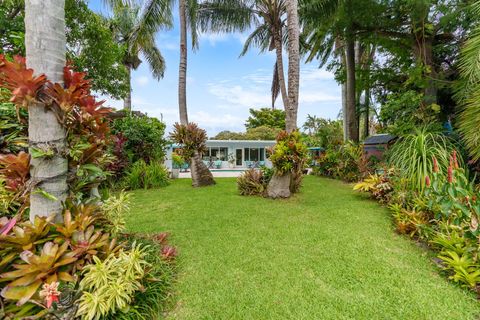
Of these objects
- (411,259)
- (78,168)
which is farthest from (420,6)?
(78,168)

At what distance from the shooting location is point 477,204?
2605 millimetres

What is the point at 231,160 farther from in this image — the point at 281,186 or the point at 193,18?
the point at 281,186

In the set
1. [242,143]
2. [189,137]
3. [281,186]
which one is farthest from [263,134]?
[281,186]

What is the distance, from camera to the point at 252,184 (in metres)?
6.51

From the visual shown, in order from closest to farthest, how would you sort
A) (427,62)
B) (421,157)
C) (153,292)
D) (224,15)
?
(153,292) < (421,157) < (427,62) < (224,15)

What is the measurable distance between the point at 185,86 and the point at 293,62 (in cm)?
443

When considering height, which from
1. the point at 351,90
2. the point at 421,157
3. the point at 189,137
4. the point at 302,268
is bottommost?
the point at 302,268

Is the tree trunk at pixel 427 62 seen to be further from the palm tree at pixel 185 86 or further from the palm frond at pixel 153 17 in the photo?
the palm frond at pixel 153 17

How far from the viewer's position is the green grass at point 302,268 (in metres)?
2.05

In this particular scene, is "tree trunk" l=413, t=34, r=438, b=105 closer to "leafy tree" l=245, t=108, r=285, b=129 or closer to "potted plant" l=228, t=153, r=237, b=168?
"potted plant" l=228, t=153, r=237, b=168

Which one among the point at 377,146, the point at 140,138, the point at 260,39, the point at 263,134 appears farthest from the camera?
the point at 263,134

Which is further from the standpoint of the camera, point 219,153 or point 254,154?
point 254,154

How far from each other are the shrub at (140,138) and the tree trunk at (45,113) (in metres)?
7.01

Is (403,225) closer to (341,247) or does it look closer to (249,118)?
(341,247)
